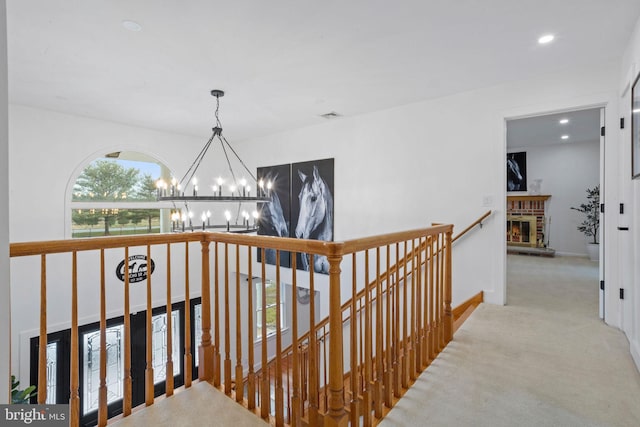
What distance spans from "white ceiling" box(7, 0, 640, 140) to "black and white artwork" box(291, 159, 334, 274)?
4.18 ft

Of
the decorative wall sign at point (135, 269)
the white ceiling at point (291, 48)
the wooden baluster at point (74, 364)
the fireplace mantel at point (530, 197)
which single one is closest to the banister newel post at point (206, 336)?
the wooden baluster at point (74, 364)

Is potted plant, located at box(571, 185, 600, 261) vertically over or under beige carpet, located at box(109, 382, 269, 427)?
over

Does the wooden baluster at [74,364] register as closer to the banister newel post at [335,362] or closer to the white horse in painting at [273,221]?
the banister newel post at [335,362]

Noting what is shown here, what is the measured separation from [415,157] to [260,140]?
121 inches

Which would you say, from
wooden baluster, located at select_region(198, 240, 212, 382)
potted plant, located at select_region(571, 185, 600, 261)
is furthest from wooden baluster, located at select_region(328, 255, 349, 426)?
potted plant, located at select_region(571, 185, 600, 261)

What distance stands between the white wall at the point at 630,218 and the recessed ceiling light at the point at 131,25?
134 inches

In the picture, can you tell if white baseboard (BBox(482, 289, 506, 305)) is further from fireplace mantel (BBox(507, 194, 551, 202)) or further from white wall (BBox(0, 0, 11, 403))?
fireplace mantel (BBox(507, 194, 551, 202))

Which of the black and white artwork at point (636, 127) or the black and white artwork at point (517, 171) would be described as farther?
the black and white artwork at point (517, 171)

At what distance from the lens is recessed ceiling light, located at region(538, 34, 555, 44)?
8.05ft

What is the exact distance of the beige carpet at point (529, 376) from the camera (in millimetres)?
1607

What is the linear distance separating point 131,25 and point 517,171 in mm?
7691

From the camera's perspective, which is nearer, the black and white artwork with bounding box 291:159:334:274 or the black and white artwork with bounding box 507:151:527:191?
the black and white artwork with bounding box 291:159:334:274

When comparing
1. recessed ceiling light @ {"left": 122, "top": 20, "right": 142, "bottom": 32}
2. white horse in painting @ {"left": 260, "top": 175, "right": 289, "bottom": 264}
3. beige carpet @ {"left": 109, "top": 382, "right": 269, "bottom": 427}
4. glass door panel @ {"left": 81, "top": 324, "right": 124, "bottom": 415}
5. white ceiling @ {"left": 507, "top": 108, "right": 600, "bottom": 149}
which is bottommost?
glass door panel @ {"left": 81, "top": 324, "right": 124, "bottom": 415}

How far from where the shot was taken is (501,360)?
2168 mm
